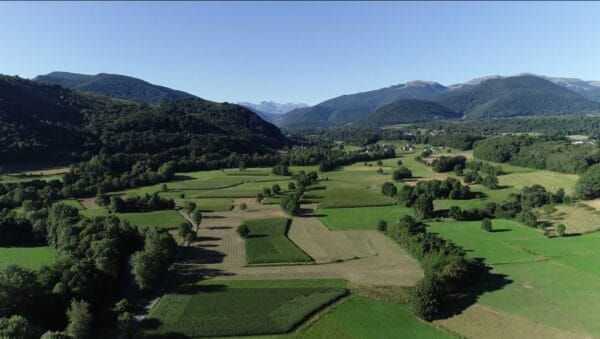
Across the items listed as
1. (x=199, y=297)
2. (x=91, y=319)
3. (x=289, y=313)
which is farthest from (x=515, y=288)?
(x=91, y=319)

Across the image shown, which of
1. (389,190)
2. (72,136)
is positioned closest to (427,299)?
(389,190)

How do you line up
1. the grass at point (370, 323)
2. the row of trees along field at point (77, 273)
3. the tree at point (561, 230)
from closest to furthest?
the row of trees along field at point (77, 273) < the grass at point (370, 323) < the tree at point (561, 230)

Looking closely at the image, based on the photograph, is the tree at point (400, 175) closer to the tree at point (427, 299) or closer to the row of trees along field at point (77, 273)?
the row of trees along field at point (77, 273)

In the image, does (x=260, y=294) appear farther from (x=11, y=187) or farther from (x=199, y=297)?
(x=11, y=187)

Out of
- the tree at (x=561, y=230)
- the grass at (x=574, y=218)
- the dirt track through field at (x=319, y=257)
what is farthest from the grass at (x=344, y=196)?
the tree at (x=561, y=230)

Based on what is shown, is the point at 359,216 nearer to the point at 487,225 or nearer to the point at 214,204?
the point at 487,225

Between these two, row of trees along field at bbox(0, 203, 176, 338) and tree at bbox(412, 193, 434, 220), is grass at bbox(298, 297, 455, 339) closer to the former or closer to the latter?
row of trees along field at bbox(0, 203, 176, 338)

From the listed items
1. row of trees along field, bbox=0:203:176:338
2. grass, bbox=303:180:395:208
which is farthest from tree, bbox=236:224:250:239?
grass, bbox=303:180:395:208
